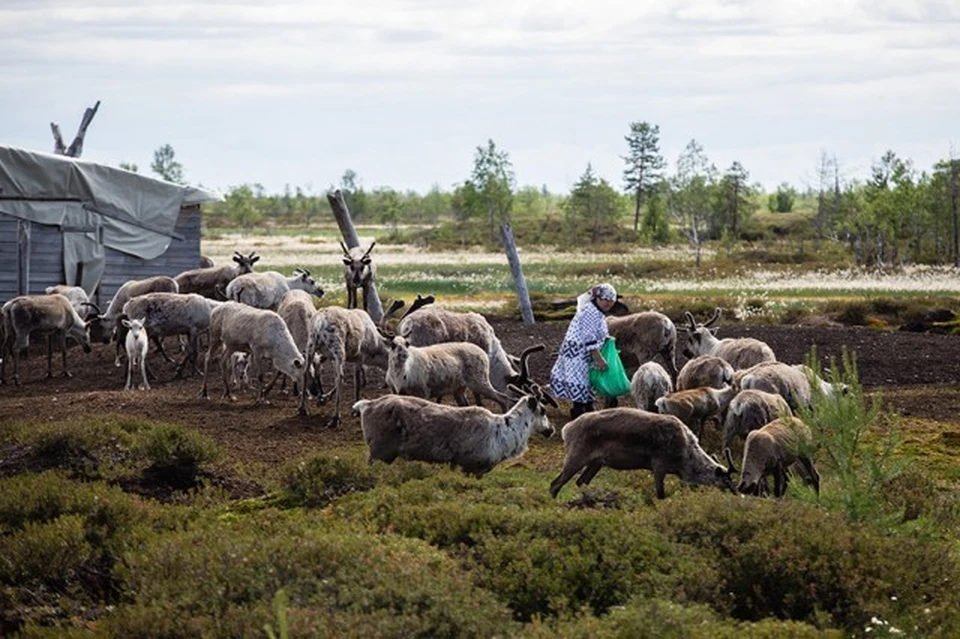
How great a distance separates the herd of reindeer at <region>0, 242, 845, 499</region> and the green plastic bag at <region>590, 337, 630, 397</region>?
11.2 inches

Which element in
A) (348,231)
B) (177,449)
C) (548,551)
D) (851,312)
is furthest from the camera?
(851,312)

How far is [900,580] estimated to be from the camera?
33.6ft

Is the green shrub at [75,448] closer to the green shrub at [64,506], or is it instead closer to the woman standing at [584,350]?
the green shrub at [64,506]

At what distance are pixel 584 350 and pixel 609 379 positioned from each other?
0.46 meters

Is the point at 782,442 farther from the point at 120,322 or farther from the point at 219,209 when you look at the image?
the point at 219,209

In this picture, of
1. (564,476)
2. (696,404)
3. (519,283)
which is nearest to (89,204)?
(519,283)

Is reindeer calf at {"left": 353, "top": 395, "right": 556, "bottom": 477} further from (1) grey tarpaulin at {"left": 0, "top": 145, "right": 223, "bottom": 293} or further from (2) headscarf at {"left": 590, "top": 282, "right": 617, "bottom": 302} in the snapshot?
(1) grey tarpaulin at {"left": 0, "top": 145, "right": 223, "bottom": 293}

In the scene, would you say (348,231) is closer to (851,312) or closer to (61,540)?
(851,312)

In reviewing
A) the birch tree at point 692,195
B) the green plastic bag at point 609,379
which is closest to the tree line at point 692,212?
the birch tree at point 692,195

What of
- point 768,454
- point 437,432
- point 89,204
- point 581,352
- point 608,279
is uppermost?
point 89,204

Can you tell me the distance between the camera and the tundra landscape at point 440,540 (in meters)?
9.42

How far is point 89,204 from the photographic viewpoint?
3039 cm

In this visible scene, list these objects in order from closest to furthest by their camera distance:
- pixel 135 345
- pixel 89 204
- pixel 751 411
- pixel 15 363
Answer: pixel 751 411, pixel 135 345, pixel 15 363, pixel 89 204

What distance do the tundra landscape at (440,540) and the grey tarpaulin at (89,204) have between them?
12.5 metres
